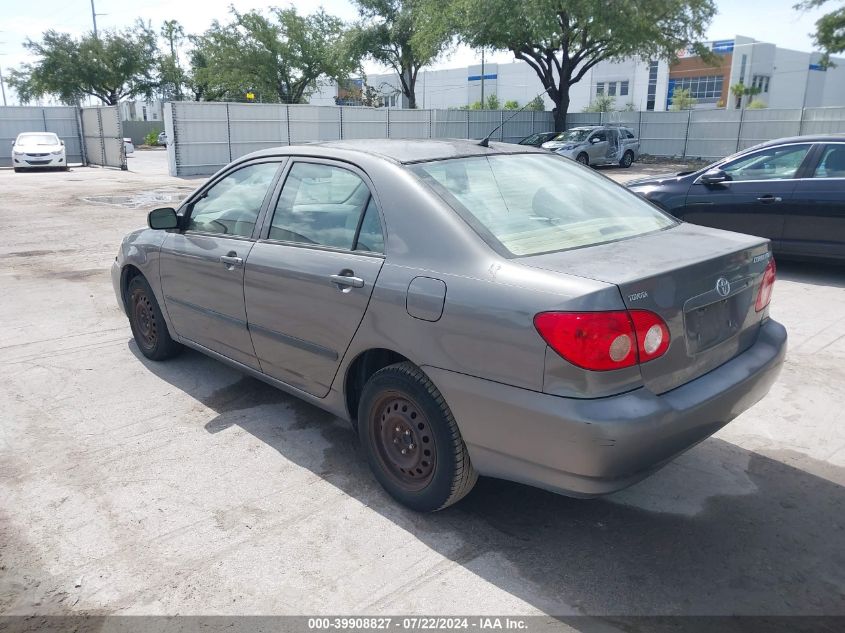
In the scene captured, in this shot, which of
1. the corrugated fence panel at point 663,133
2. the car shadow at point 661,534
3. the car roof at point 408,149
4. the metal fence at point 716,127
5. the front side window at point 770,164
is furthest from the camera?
the corrugated fence panel at point 663,133

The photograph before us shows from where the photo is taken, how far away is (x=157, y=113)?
69.4 meters

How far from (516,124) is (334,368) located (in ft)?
110

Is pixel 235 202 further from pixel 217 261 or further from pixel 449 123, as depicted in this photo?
pixel 449 123

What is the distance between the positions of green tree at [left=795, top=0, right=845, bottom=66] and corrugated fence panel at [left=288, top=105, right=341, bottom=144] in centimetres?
2010

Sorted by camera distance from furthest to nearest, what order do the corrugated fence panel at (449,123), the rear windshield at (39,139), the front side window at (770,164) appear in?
1. the corrugated fence panel at (449,123)
2. the rear windshield at (39,139)
3. the front side window at (770,164)

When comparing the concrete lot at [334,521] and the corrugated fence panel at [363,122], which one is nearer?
the concrete lot at [334,521]

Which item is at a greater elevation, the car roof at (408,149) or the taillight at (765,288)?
the car roof at (408,149)

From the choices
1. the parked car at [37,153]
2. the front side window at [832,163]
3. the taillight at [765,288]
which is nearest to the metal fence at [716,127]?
the front side window at [832,163]

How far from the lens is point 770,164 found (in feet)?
26.0

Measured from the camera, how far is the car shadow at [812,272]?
25.0ft

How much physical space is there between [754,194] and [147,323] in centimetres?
653

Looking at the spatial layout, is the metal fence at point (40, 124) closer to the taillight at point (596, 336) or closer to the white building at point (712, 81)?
the taillight at point (596, 336)

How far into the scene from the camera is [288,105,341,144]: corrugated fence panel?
26656mm

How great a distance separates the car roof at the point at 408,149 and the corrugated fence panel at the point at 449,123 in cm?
2766
